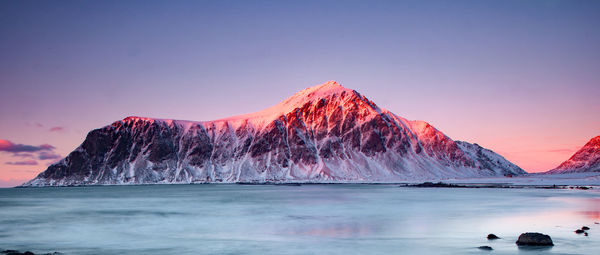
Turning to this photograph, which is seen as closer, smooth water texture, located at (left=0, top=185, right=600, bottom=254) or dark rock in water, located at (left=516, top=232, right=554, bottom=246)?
dark rock in water, located at (left=516, top=232, right=554, bottom=246)

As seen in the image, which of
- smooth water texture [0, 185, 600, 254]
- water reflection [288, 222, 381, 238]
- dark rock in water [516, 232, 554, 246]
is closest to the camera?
dark rock in water [516, 232, 554, 246]

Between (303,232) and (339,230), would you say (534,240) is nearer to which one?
(339,230)

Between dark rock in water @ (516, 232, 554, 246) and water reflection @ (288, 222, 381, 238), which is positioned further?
water reflection @ (288, 222, 381, 238)

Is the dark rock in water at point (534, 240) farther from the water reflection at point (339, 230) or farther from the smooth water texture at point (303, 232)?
the water reflection at point (339, 230)

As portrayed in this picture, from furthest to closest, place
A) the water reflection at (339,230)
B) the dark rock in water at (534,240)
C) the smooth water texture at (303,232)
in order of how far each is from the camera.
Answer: the water reflection at (339,230) → the smooth water texture at (303,232) → the dark rock in water at (534,240)

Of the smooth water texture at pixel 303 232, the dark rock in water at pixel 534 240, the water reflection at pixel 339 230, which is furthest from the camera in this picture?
the water reflection at pixel 339 230

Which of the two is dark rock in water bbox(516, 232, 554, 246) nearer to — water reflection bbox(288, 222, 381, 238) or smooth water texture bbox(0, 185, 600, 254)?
smooth water texture bbox(0, 185, 600, 254)

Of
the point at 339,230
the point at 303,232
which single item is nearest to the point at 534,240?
the point at 339,230

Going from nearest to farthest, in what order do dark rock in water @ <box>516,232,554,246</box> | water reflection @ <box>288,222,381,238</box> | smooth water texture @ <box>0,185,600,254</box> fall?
dark rock in water @ <box>516,232,554,246</box> → smooth water texture @ <box>0,185,600,254</box> → water reflection @ <box>288,222,381,238</box>

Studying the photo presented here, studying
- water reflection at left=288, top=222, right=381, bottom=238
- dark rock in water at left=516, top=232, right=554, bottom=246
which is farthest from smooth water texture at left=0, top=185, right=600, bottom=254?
dark rock in water at left=516, top=232, right=554, bottom=246

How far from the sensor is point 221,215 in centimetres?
5500

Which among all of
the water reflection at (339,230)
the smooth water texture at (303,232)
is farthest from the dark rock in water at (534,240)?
the water reflection at (339,230)

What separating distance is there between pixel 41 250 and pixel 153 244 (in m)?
6.28

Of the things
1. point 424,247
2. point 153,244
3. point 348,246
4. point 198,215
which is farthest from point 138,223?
point 424,247
